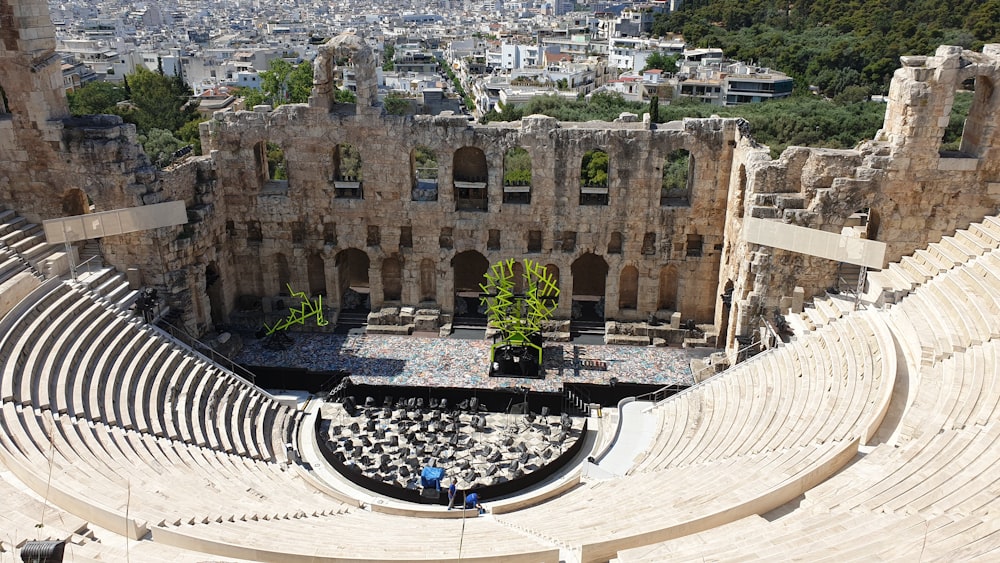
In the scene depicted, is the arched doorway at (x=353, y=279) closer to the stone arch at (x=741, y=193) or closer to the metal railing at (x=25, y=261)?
the metal railing at (x=25, y=261)

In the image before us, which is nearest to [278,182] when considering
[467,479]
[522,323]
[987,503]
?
[522,323]

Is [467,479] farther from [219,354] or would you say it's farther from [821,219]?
[821,219]

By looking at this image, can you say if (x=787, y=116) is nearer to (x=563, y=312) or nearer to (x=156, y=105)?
(x=563, y=312)

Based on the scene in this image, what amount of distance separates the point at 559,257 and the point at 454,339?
15.1 feet

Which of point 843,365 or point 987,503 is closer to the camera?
point 987,503

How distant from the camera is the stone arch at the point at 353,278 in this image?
29.4 metres

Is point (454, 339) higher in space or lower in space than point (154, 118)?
lower

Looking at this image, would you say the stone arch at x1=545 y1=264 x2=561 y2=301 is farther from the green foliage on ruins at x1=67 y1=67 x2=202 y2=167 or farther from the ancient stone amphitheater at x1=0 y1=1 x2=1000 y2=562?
the green foliage on ruins at x1=67 y1=67 x2=202 y2=167

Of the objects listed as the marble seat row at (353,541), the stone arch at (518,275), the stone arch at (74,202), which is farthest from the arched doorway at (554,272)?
the stone arch at (74,202)

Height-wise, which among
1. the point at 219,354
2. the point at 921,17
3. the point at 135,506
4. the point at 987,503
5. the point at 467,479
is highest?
the point at 921,17

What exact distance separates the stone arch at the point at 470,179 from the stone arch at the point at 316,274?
18.3ft

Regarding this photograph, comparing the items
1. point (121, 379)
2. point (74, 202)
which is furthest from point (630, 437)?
point (74, 202)

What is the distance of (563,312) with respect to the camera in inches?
1101

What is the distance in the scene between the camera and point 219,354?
23.3 meters
